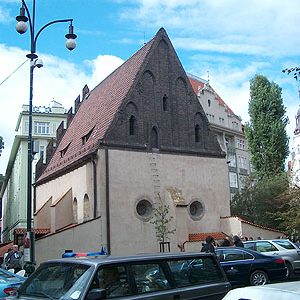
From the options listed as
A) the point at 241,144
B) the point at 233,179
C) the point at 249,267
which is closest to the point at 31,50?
the point at 249,267

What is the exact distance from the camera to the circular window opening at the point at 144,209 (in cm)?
2950

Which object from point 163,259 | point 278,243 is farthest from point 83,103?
point 163,259

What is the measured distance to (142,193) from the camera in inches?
1169

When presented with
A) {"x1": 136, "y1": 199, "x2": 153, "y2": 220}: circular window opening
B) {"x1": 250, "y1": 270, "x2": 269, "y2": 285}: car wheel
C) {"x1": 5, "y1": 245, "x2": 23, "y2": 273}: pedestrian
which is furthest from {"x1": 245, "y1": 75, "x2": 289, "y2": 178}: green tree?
{"x1": 5, "y1": 245, "x2": 23, "y2": 273}: pedestrian

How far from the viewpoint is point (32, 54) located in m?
15.6

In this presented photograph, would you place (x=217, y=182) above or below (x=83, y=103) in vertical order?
below

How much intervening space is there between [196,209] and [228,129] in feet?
108

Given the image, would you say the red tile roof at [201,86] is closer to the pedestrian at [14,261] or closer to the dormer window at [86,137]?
the dormer window at [86,137]

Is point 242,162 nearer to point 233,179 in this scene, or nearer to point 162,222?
point 233,179

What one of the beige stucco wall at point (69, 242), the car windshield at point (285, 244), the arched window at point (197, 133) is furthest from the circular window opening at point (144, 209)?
the car windshield at point (285, 244)

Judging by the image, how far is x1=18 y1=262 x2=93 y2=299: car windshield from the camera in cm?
631

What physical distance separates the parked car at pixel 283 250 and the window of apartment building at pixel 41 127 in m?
46.1

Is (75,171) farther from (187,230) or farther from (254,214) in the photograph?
(254,214)

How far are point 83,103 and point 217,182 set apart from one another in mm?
16412
